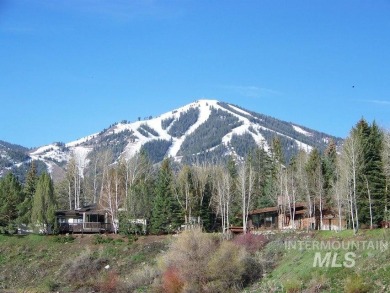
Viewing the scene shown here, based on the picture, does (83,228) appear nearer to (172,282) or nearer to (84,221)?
(84,221)

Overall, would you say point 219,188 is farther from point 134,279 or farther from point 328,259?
point 328,259

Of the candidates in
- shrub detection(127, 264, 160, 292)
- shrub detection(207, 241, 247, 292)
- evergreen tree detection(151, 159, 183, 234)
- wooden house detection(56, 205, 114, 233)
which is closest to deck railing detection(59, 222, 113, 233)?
wooden house detection(56, 205, 114, 233)

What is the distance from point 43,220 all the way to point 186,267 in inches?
1017

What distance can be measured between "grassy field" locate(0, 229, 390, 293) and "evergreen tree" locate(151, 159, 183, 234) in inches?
124

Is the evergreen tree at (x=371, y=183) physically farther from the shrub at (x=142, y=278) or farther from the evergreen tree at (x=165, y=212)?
the evergreen tree at (x=165, y=212)

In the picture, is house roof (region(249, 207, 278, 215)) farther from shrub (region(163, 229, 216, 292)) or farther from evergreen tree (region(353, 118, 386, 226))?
shrub (region(163, 229, 216, 292))

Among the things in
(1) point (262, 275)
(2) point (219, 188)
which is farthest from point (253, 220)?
(1) point (262, 275)

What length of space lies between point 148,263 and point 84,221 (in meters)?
18.5

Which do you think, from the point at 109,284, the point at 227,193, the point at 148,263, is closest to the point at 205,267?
the point at 109,284

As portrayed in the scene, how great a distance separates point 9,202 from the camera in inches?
2458

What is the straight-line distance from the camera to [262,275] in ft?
131

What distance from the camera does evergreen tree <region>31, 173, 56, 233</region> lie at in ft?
196

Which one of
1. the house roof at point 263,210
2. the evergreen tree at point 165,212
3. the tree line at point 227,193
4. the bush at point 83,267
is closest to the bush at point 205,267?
the bush at point 83,267

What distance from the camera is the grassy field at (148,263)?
33.7m
